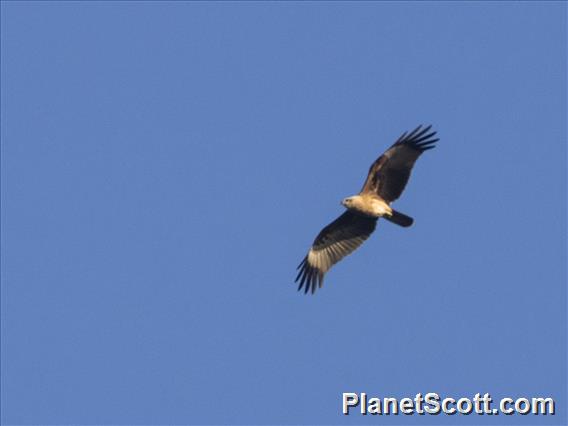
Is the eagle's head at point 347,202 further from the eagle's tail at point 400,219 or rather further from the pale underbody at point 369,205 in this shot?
the eagle's tail at point 400,219

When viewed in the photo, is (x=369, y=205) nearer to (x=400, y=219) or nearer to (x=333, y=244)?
(x=400, y=219)

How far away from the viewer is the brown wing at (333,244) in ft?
84.7

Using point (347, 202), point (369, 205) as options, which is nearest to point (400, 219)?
point (369, 205)

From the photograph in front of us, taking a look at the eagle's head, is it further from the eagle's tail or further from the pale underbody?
the eagle's tail

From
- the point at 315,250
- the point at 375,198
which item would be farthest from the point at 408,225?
the point at 315,250

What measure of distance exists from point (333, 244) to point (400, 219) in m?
2.07

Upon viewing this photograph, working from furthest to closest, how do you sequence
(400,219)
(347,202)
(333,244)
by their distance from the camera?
(333,244), (347,202), (400,219)

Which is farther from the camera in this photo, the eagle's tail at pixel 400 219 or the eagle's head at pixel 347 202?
the eagle's head at pixel 347 202

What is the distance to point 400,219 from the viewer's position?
80.7 feet

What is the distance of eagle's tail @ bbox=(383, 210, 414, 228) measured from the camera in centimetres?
2453

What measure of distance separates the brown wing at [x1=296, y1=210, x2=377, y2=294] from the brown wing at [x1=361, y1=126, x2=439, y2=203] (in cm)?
94

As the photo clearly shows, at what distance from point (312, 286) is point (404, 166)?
10.9 ft

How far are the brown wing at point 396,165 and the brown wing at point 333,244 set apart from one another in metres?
0.94

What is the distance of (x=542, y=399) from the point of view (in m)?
23.0
